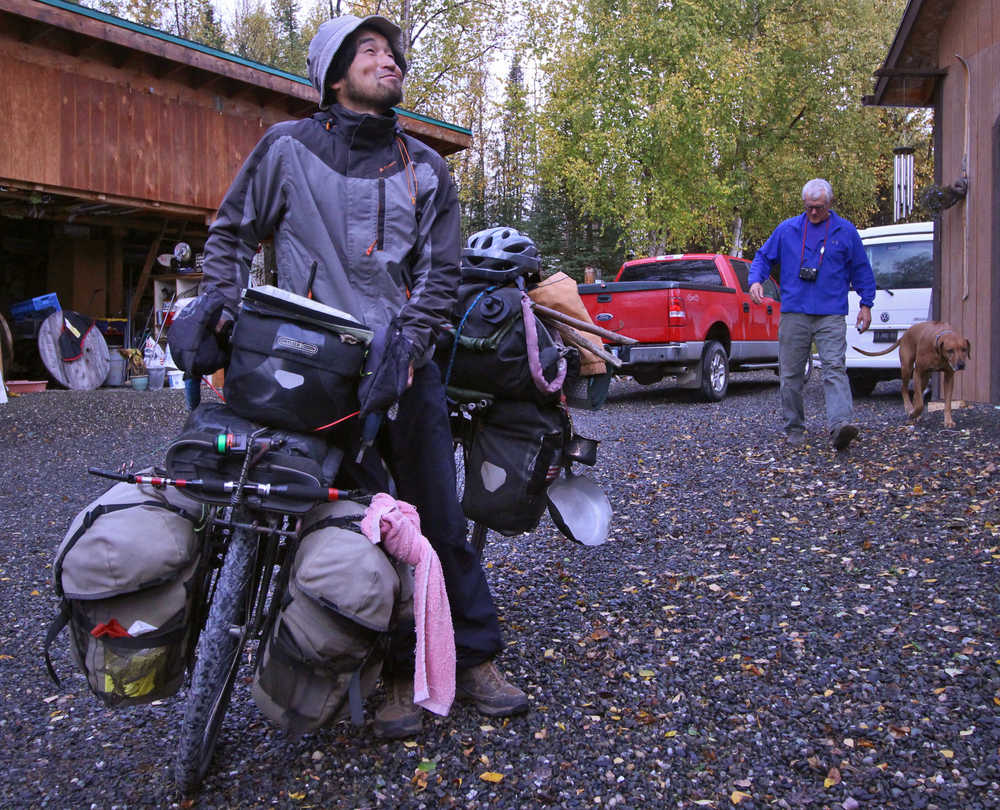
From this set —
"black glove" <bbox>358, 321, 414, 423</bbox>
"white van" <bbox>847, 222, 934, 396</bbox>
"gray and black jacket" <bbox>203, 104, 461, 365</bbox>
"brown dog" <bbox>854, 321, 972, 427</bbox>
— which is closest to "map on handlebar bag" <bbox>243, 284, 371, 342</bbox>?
"black glove" <bbox>358, 321, 414, 423</bbox>

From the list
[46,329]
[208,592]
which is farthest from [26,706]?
[46,329]

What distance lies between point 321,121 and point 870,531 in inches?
148

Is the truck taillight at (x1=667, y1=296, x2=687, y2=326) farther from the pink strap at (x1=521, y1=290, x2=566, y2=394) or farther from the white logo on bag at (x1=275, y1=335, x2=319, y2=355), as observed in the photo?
the white logo on bag at (x1=275, y1=335, x2=319, y2=355)

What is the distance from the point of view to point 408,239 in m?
2.80

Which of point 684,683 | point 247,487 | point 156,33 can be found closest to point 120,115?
point 156,33

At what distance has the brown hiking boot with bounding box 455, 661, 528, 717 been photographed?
3.00 m

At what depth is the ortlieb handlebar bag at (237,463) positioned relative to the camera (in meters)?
2.35

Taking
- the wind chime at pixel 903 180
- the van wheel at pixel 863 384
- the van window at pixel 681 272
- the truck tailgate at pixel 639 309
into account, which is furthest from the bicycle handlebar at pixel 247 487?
the wind chime at pixel 903 180

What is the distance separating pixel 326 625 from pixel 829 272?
20.9ft

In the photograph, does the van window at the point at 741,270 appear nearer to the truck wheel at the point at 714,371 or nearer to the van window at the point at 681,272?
the van window at the point at 681,272

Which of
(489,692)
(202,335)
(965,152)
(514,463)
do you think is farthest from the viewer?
(965,152)

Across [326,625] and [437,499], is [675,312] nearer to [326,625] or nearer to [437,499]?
[437,499]

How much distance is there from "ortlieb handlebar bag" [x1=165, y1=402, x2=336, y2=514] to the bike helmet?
1.13 metres

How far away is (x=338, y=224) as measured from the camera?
2.74m
